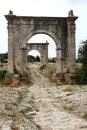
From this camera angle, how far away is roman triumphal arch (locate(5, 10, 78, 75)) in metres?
32.9

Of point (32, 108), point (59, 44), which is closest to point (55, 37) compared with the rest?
point (59, 44)

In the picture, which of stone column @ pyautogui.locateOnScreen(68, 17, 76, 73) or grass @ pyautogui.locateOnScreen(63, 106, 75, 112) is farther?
stone column @ pyautogui.locateOnScreen(68, 17, 76, 73)

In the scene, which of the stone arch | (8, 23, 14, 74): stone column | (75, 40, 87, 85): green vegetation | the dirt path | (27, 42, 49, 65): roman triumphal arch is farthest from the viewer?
(27, 42, 49, 65): roman triumphal arch

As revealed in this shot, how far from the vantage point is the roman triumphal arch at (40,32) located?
108 ft

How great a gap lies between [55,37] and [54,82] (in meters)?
4.24

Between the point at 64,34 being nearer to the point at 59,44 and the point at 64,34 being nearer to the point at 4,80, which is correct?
the point at 59,44

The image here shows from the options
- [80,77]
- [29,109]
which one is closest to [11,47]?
[80,77]

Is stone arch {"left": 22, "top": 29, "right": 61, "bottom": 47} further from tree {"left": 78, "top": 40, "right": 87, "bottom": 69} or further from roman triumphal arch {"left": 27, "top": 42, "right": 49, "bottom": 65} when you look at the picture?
roman triumphal arch {"left": 27, "top": 42, "right": 49, "bottom": 65}

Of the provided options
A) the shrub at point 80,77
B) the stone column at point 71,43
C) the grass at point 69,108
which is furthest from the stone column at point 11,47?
the grass at point 69,108

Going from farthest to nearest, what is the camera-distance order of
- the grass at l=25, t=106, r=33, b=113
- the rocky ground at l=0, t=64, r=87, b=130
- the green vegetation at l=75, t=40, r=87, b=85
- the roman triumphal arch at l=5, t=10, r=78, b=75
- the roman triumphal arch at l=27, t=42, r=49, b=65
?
the roman triumphal arch at l=27, t=42, r=49, b=65
the roman triumphal arch at l=5, t=10, r=78, b=75
the green vegetation at l=75, t=40, r=87, b=85
the grass at l=25, t=106, r=33, b=113
the rocky ground at l=0, t=64, r=87, b=130

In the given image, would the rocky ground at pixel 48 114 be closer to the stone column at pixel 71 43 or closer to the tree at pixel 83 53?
the tree at pixel 83 53

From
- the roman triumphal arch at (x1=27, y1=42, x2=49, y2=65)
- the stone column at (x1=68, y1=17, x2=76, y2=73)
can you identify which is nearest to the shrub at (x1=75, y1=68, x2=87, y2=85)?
the stone column at (x1=68, y1=17, x2=76, y2=73)

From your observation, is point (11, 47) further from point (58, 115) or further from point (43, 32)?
point (58, 115)

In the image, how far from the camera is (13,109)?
15.9 meters
